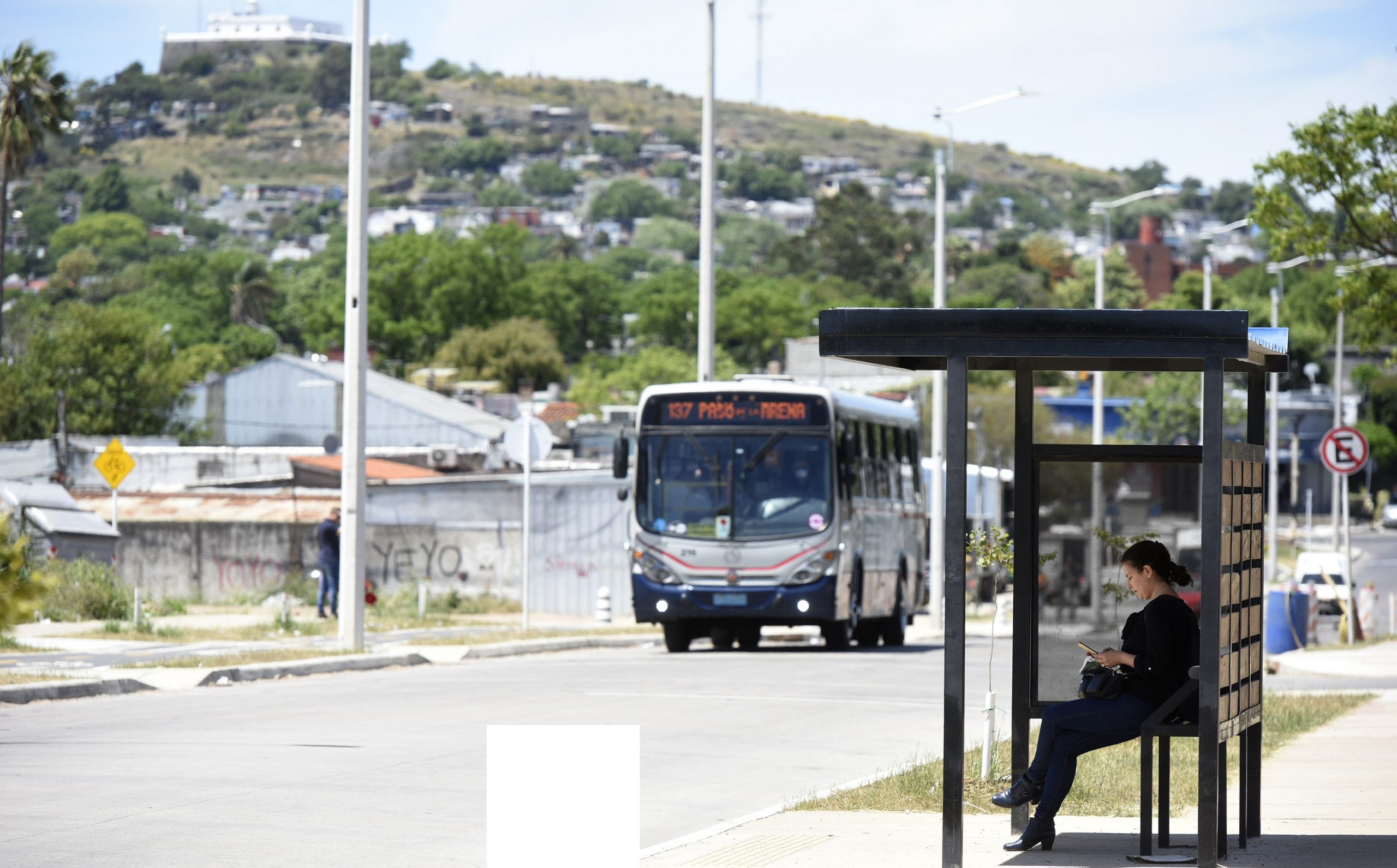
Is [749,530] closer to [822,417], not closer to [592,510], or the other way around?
[822,417]

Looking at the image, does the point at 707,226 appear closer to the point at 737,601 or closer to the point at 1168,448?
the point at 737,601

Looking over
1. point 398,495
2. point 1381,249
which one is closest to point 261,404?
point 398,495


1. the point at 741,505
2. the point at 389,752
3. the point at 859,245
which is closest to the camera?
the point at 389,752

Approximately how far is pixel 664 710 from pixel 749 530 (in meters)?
7.78

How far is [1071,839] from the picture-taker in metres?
9.82

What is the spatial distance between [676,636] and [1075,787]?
568 inches

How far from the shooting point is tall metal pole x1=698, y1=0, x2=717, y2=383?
3112 centimetres

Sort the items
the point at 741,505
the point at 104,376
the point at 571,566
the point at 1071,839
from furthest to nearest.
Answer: the point at 104,376 → the point at 571,566 → the point at 741,505 → the point at 1071,839

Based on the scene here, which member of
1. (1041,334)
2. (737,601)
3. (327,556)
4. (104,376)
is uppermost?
(104,376)

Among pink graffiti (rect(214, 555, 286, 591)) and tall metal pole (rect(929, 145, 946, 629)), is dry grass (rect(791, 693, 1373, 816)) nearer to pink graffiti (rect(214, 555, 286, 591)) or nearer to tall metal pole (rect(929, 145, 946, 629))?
tall metal pole (rect(929, 145, 946, 629))

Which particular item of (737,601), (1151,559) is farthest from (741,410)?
(1151,559)

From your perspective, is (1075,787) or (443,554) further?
(443,554)

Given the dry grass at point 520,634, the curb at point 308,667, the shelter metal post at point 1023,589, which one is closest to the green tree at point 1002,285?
the dry grass at point 520,634

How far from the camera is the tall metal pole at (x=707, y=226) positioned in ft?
102
